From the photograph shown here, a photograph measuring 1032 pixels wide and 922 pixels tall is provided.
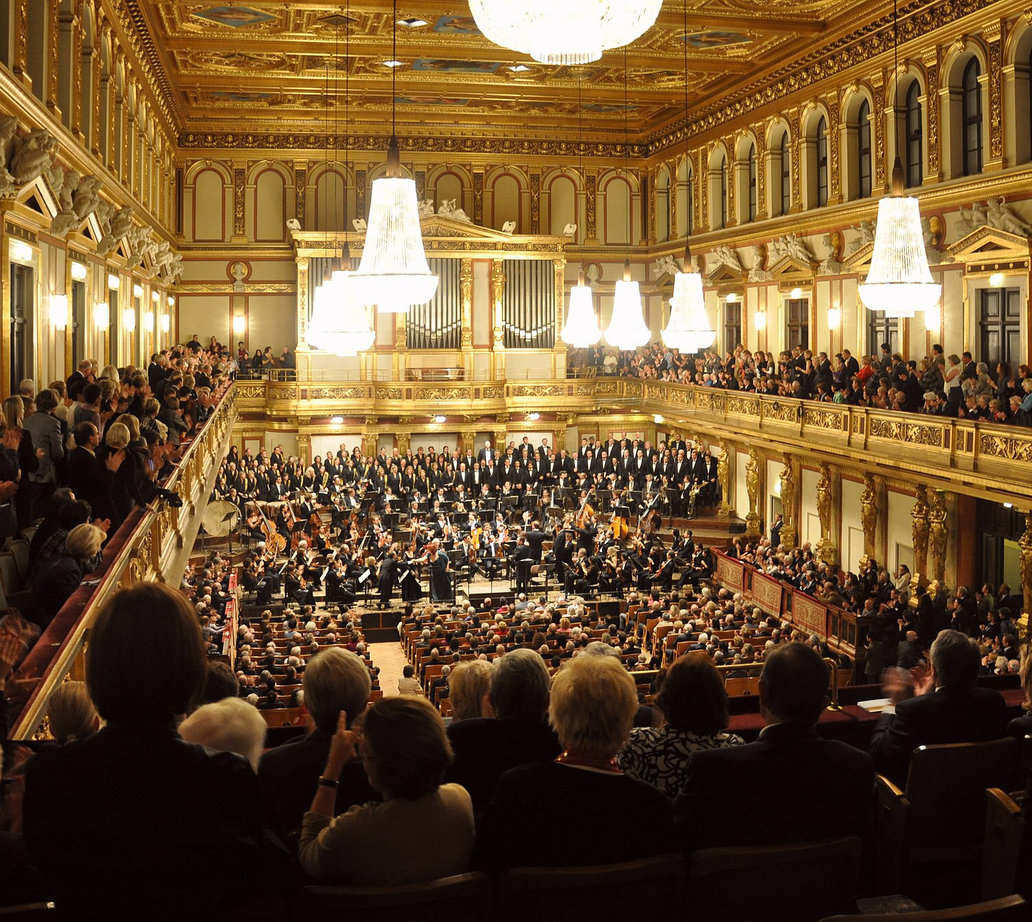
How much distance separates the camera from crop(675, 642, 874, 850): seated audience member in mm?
3350

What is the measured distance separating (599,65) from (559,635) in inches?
600

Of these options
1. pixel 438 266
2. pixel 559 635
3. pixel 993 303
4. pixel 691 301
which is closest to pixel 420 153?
pixel 438 266

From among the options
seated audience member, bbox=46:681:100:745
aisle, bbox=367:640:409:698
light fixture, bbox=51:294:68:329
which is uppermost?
light fixture, bbox=51:294:68:329

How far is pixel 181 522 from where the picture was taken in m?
12.6

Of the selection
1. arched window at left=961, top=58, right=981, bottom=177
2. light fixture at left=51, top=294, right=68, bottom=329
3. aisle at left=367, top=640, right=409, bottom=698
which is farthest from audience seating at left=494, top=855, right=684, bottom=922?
arched window at left=961, top=58, right=981, bottom=177

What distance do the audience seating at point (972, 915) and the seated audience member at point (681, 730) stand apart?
1182mm

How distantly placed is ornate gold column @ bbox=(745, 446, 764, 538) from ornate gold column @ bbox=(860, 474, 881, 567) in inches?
197

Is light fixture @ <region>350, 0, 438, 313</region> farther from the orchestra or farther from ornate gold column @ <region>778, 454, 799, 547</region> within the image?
ornate gold column @ <region>778, 454, 799, 547</region>

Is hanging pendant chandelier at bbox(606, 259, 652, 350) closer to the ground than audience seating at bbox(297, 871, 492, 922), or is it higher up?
higher up

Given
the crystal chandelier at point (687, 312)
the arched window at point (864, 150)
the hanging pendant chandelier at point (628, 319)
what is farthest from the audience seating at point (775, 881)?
the arched window at point (864, 150)

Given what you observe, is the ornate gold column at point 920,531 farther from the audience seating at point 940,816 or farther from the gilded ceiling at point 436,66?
the audience seating at point 940,816

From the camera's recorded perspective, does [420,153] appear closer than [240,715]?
No

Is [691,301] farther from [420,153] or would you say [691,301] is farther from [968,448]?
[420,153]

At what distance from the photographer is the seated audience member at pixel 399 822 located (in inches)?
115
